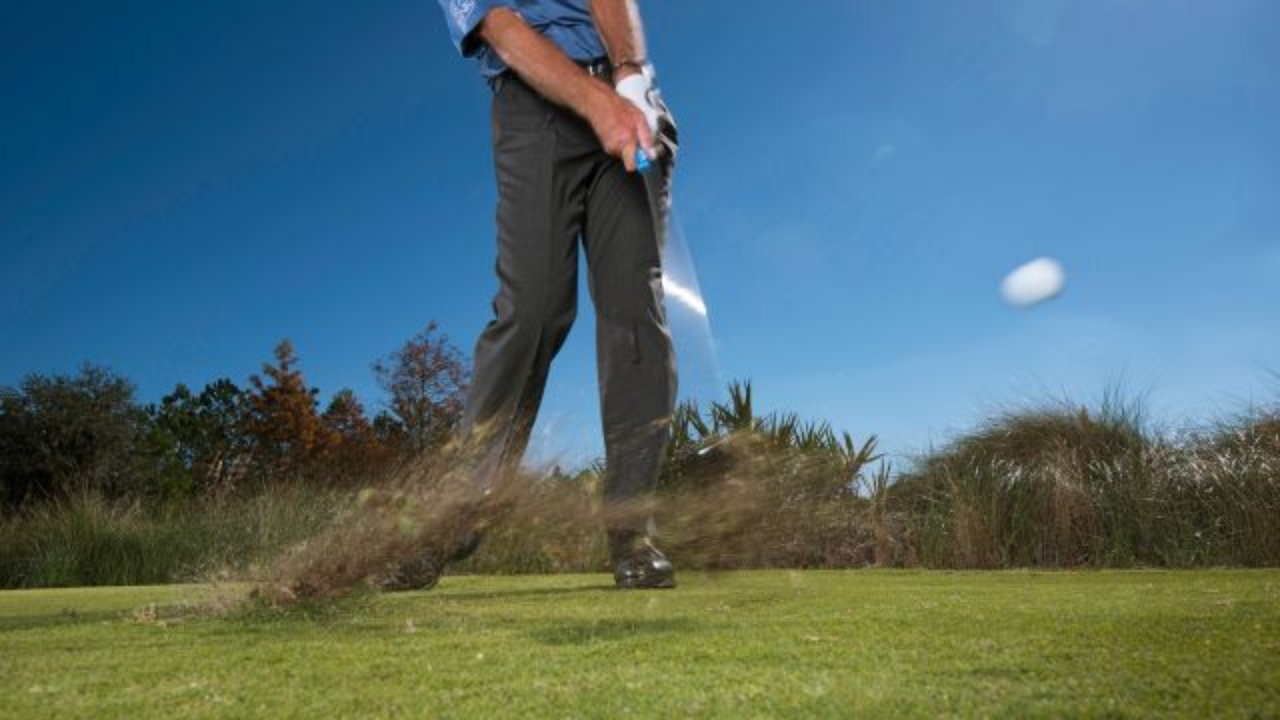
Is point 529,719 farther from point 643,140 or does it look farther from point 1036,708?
point 643,140

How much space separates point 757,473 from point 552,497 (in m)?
1.70

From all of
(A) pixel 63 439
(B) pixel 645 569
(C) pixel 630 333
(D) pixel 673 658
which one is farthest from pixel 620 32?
(A) pixel 63 439

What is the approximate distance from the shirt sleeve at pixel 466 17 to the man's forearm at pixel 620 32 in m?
0.31

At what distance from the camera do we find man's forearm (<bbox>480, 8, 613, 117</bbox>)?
3.11 m

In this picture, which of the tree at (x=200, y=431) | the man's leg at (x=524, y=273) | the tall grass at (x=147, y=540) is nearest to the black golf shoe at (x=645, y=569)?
the man's leg at (x=524, y=273)

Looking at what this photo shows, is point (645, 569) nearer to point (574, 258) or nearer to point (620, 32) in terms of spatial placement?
point (574, 258)

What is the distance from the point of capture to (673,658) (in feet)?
6.47

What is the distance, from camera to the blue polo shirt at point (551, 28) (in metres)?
3.54

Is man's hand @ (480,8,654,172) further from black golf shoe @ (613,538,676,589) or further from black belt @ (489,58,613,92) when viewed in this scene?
black golf shoe @ (613,538,676,589)

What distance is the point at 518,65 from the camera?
3332 millimetres

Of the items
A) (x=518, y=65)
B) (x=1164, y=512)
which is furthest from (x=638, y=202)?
(x=1164, y=512)

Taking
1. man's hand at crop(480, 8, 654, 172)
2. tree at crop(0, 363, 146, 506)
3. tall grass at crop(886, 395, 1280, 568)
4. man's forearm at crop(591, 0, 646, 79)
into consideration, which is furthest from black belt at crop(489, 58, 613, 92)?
tree at crop(0, 363, 146, 506)

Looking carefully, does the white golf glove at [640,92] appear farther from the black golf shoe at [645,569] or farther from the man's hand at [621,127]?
the black golf shoe at [645,569]

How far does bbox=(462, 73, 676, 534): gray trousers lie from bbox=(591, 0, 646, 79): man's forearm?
0.24 meters
